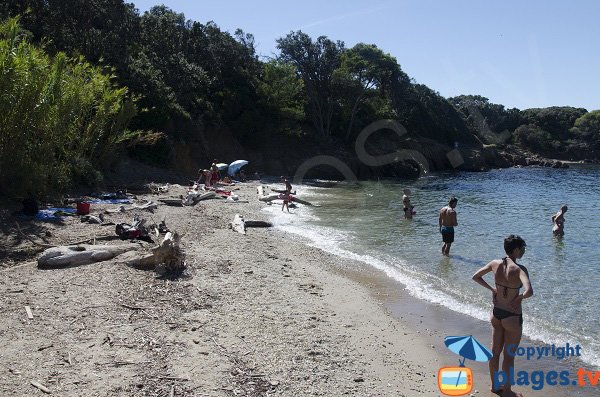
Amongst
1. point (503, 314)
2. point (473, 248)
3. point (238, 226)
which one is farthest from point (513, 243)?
point (238, 226)

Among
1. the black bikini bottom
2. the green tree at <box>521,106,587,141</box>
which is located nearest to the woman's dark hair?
the black bikini bottom

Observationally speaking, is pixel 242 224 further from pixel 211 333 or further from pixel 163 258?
pixel 211 333

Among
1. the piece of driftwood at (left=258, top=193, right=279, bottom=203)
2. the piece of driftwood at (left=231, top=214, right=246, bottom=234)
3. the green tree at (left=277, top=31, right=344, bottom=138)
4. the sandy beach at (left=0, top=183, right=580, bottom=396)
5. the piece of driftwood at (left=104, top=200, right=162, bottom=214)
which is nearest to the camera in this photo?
the sandy beach at (left=0, top=183, right=580, bottom=396)

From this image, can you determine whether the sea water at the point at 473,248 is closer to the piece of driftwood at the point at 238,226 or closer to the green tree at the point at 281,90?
the piece of driftwood at the point at 238,226

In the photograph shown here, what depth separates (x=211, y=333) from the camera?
20.7 ft

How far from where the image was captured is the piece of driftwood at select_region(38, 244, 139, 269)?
27.6 ft

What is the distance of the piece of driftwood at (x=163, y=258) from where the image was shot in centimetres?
862

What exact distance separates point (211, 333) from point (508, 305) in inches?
153

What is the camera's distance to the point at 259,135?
41.4 meters

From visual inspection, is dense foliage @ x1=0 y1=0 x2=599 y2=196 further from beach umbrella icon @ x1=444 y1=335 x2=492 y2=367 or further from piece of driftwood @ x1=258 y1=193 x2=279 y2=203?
beach umbrella icon @ x1=444 y1=335 x2=492 y2=367

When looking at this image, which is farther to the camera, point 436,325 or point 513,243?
point 436,325

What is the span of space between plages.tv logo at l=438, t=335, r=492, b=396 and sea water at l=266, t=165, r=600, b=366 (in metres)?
1.79

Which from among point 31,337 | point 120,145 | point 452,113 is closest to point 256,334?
point 31,337

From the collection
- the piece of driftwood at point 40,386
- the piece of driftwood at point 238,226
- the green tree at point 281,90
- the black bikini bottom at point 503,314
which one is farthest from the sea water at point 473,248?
the green tree at point 281,90
